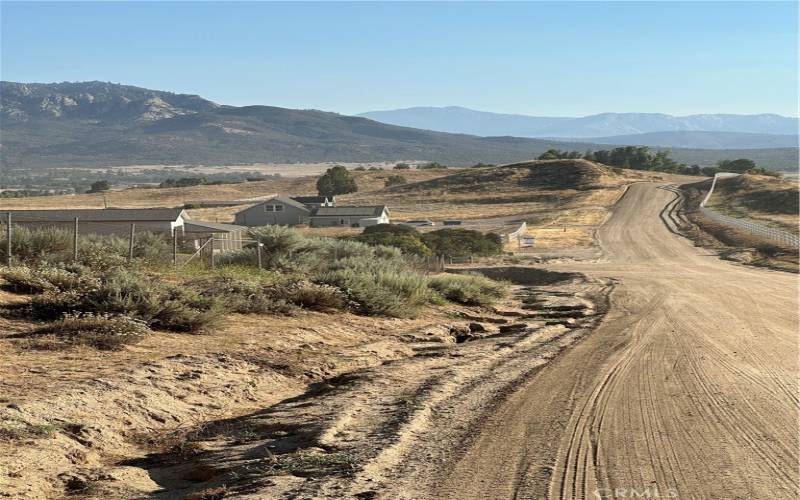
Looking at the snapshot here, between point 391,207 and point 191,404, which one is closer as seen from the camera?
point 191,404

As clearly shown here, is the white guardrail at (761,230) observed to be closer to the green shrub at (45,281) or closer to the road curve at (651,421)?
the road curve at (651,421)

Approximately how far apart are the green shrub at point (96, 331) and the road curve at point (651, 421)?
518 cm

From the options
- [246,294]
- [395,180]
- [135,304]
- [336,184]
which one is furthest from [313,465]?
[395,180]

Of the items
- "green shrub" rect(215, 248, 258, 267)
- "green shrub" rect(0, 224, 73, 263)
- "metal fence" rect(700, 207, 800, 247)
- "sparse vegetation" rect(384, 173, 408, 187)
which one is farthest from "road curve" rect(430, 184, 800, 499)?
"sparse vegetation" rect(384, 173, 408, 187)

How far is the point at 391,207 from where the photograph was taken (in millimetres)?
122875

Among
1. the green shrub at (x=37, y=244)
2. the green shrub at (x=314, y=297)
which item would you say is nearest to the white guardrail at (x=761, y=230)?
the green shrub at (x=314, y=297)

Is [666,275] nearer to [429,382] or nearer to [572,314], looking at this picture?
[572,314]

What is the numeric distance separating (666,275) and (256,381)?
28932 mm

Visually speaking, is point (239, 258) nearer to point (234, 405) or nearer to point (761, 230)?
point (234, 405)

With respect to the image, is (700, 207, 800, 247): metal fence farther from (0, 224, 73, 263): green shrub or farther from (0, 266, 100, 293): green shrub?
(0, 266, 100, 293): green shrub

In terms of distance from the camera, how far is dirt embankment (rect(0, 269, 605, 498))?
7656 millimetres

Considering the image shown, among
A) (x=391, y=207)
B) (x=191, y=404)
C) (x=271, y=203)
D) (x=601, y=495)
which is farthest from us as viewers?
(x=391, y=207)

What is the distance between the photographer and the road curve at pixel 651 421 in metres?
7.53

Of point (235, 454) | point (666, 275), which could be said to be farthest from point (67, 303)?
point (666, 275)
